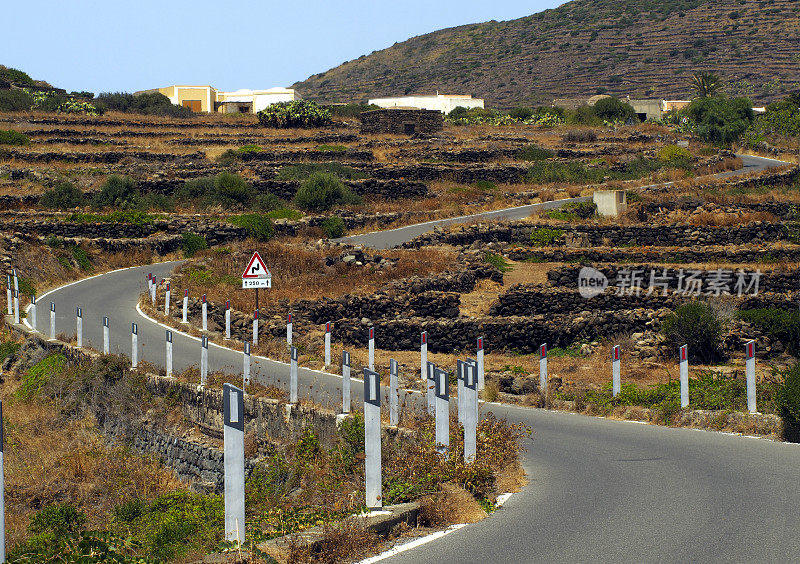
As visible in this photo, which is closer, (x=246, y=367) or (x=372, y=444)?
(x=372, y=444)

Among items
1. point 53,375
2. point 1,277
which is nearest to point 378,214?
point 1,277

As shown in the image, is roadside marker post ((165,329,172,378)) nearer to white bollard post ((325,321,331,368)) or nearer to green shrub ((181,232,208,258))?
white bollard post ((325,321,331,368))

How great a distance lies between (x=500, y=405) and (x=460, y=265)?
14.5m

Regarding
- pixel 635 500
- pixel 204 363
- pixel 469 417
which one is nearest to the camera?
pixel 635 500

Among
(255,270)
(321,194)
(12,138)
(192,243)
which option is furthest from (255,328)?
(12,138)

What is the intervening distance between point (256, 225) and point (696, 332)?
23457 millimetres

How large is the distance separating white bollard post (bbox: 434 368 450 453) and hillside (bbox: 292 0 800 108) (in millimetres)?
142218

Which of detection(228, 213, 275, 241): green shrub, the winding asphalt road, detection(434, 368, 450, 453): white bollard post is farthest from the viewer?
detection(228, 213, 275, 241): green shrub

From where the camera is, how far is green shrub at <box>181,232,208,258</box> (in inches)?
1539

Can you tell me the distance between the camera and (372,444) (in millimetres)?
9703

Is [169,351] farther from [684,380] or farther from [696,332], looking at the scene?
[696,332]

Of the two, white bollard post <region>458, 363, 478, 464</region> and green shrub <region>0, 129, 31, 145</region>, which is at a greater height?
green shrub <region>0, 129, 31, 145</region>

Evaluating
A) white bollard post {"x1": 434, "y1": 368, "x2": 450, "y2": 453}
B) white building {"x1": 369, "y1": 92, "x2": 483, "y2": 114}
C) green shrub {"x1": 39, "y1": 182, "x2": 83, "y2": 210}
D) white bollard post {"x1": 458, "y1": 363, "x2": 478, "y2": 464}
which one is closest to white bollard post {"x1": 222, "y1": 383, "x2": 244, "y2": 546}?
white bollard post {"x1": 434, "y1": 368, "x2": 450, "y2": 453}

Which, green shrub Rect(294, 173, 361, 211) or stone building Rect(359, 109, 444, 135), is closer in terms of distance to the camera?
green shrub Rect(294, 173, 361, 211)
